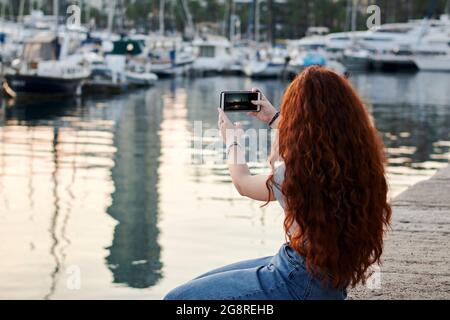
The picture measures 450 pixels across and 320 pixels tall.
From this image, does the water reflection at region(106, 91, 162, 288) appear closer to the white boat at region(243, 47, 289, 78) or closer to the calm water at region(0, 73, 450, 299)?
the calm water at region(0, 73, 450, 299)

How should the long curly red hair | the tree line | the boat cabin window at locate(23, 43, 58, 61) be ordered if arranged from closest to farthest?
the long curly red hair, the boat cabin window at locate(23, 43, 58, 61), the tree line

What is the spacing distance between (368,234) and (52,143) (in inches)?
857

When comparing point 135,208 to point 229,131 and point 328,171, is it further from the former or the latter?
point 328,171

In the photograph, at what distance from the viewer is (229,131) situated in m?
4.61

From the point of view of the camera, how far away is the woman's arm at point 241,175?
4.38 meters

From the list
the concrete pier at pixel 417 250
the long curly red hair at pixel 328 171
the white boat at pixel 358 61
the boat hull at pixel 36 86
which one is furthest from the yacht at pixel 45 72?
the white boat at pixel 358 61

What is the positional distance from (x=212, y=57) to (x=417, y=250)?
2824 inches

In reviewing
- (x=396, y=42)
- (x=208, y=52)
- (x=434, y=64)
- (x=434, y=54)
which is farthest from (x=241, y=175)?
(x=396, y=42)

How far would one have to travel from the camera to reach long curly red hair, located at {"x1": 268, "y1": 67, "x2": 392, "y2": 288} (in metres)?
4.14

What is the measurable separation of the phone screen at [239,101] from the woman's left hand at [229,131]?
7cm

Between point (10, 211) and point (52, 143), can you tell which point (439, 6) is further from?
point (10, 211)

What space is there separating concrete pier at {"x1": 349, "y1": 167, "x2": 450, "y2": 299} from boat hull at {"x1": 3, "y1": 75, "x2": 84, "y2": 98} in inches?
1284

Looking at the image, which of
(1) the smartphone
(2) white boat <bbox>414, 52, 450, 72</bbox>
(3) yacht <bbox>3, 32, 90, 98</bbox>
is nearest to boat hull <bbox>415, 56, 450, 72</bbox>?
(2) white boat <bbox>414, 52, 450, 72</bbox>
